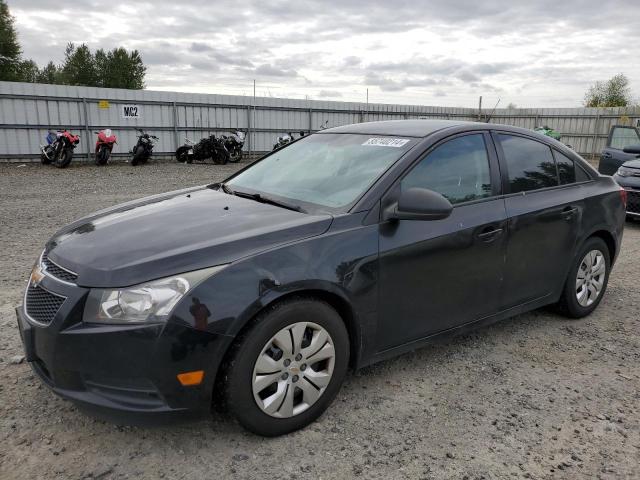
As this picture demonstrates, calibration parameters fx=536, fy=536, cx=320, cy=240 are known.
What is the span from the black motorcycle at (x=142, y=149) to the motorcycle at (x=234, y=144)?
2699 millimetres

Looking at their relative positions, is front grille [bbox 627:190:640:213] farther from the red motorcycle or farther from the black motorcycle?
the red motorcycle

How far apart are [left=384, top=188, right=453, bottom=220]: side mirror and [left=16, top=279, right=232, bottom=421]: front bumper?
1.19 m

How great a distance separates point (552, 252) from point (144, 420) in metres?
3.08

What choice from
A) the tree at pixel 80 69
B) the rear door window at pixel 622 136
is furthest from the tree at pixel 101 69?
the rear door window at pixel 622 136

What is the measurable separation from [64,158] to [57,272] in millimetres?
14539

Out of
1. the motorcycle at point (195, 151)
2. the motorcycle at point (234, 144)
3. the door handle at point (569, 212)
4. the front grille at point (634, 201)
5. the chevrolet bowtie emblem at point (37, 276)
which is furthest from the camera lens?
the motorcycle at point (234, 144)

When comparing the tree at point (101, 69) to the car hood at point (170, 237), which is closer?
the car hood at point (170, 237)

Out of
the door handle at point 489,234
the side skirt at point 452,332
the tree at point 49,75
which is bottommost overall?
the side skirt at point 452,332

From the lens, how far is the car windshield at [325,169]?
3204 mm

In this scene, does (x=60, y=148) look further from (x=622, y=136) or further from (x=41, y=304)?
(x=622, y=136)

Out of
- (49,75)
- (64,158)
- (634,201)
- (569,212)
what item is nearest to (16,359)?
(569,212)

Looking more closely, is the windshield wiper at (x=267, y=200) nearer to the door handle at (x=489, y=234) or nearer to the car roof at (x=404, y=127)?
the car roof at (x=404, y=127)

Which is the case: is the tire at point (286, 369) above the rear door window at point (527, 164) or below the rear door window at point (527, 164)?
below

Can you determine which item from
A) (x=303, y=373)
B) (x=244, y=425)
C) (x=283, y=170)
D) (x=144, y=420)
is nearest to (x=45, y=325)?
(x=144, y=420)
